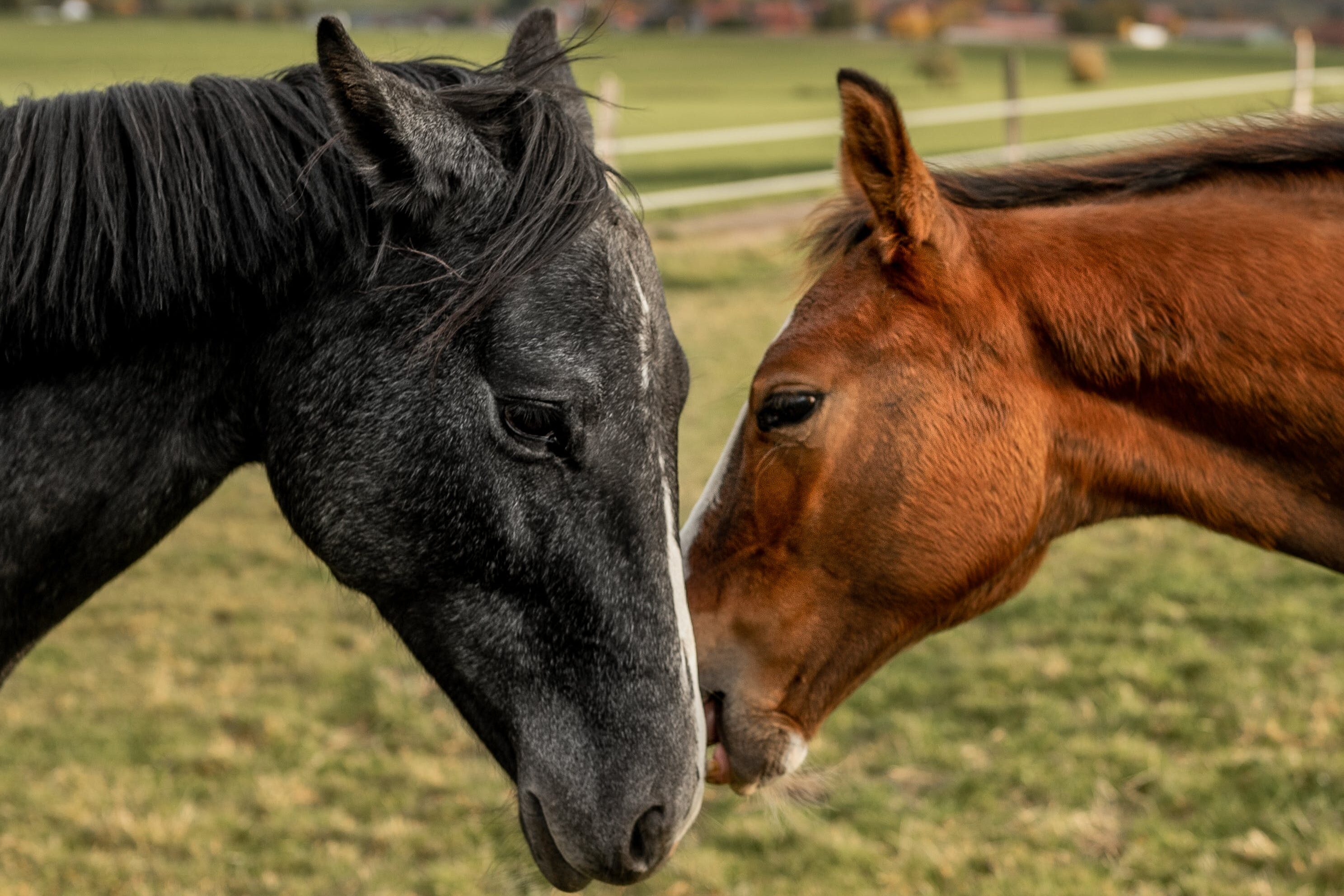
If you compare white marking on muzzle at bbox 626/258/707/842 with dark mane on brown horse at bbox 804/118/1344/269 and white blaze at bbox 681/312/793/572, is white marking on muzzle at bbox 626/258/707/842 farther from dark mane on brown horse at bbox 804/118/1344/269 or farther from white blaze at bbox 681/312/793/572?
dark mane on brown horse at bbox 804/118/1344/269

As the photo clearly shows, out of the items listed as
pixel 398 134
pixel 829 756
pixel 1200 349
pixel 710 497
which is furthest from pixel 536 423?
pixel 829 756

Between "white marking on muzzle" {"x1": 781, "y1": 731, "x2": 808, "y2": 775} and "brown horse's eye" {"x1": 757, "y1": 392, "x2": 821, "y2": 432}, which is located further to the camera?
"white marking on muzzle" {"x1": 781, "y1": 731, "x2": 808, "y2": 775}

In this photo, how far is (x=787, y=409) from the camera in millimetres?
2430

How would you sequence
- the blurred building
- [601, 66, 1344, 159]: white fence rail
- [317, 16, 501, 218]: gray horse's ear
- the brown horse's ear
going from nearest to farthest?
[317, 16, 501, 218]: gray horse's ear → the brown horse's ear → [601, 66, 1344, 159]: white fence rail → the blurred building

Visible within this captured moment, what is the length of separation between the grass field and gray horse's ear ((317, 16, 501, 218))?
2.80 ft

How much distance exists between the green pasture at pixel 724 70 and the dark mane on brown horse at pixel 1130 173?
0.36m

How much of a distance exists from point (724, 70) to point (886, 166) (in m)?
44.4

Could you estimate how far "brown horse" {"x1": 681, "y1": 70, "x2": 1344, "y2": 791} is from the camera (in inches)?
91.2

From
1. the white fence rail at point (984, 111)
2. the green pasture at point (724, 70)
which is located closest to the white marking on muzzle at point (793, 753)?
the green pasture at point (724, 70)

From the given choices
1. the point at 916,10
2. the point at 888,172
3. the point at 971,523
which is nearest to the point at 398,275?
the point at 888,172

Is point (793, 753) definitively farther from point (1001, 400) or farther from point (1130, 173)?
point (1130, 173)

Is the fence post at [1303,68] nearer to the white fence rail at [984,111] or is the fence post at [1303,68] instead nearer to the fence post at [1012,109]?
the white fence rail at [984,111]

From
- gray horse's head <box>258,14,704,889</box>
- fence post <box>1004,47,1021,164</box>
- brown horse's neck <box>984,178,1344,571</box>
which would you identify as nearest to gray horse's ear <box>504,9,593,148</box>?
gray horse's head <box>258,14,704,889</box>

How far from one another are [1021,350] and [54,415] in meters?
1.85
